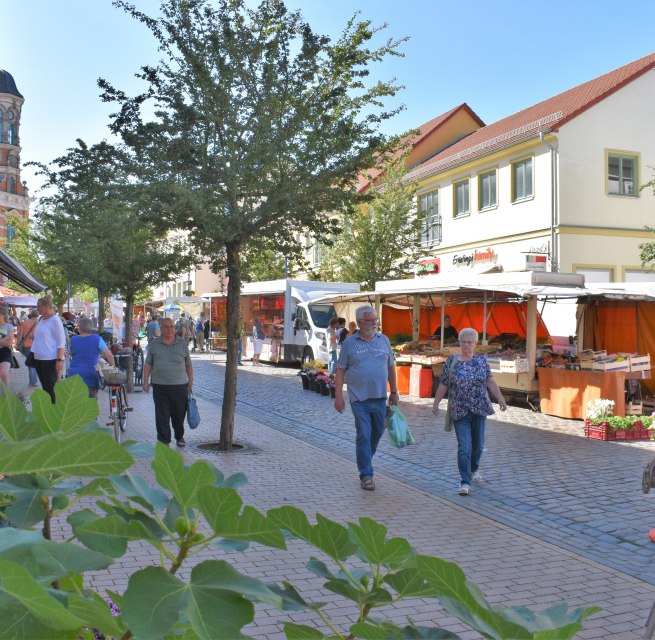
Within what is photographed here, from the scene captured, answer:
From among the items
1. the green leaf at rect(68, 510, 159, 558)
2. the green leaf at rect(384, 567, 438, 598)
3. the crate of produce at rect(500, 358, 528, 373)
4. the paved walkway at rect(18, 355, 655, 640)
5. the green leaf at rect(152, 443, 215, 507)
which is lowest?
the paved walkway at rect(18, 355, 655, 640)

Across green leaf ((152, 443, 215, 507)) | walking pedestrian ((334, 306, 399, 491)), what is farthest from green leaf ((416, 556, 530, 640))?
walking pedestrian ((334, 306, 399, 491))

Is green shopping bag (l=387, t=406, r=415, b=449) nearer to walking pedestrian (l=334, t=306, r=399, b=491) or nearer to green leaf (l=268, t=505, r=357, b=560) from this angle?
walking pedestrian (l=334, t=306, r=399, b=491)

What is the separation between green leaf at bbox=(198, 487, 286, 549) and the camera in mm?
711

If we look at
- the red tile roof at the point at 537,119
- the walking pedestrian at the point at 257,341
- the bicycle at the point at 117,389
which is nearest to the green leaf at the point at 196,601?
the bicycle at the point at 117,389

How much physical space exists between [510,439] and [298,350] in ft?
47.5

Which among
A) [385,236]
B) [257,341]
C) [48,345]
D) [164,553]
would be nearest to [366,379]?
[48,345]

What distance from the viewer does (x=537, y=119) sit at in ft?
89.0

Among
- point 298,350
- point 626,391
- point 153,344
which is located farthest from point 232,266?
point 298,350

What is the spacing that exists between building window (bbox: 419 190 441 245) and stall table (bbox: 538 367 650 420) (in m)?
14.9

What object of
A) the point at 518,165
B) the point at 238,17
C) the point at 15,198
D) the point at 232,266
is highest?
the point at 15,198

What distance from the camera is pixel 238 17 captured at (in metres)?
9.81

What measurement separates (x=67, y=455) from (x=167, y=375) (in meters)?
9.14

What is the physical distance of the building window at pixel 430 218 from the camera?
29.0 metres

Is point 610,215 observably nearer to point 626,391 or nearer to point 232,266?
point 626,391
